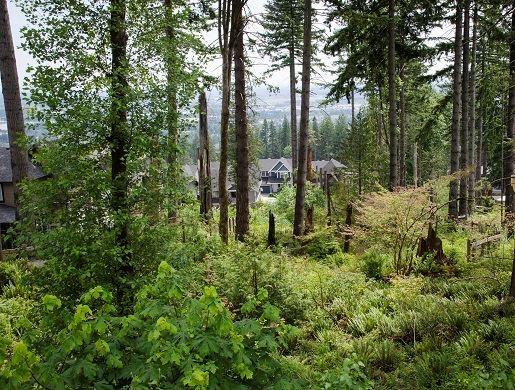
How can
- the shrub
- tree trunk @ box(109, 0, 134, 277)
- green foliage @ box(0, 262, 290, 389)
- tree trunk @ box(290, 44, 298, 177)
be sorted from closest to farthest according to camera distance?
green foliage @ box(0, 262, 290, 389), tree trunk @ box(109, 0, 134, 277), the shrub, tree trunk @ box(290, 44, 298, 177)

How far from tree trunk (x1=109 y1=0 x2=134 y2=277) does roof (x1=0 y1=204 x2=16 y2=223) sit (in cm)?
1981

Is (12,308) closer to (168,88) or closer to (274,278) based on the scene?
(274,278)

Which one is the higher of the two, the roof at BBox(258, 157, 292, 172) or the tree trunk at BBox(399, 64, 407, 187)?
the tree trunk at BBox(399, 64, 407, 187)

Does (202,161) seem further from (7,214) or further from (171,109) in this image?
(171,109)

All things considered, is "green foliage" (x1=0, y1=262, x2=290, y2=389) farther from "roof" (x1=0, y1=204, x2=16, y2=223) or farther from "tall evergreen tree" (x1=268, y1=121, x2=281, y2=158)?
"tall evergreen tree" (x1=268, y1=121, x2=281, y2=158)

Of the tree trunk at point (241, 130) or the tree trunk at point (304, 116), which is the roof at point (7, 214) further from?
the tree trunk at point (304, 116)

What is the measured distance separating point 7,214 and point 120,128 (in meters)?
20.9

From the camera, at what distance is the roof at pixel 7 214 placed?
2209 cm

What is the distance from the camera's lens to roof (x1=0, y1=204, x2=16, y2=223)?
22094 millimetres

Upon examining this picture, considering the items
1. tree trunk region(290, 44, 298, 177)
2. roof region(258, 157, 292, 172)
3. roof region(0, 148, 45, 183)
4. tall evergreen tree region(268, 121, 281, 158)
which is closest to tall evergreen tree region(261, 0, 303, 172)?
tree trunk region(290, 44, 298, 177)

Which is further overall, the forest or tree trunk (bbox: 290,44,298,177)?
tree trunk (bbox: 290,44,298,177)

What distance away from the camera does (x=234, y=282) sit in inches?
325

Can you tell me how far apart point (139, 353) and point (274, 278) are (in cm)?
518

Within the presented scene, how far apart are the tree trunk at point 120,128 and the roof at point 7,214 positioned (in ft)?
65.0
